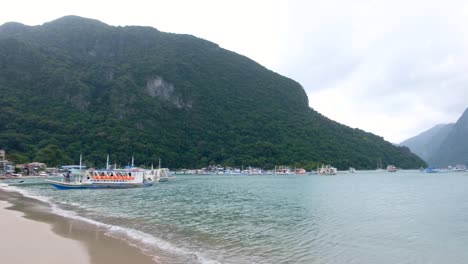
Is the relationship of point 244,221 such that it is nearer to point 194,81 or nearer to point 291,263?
point 291,263

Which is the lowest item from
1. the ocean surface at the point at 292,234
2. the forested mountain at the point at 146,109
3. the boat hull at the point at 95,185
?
the ocean surface at the point at 292,234

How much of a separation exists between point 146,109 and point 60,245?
451 feet

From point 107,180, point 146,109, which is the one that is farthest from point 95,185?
point 146,109

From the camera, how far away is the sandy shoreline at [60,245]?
467 inches

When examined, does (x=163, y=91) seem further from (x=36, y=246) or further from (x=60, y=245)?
(x=36, y=246)

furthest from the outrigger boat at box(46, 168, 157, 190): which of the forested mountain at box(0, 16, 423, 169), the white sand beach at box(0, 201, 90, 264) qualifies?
the forested mountain at box(0, 16, 423, 169)

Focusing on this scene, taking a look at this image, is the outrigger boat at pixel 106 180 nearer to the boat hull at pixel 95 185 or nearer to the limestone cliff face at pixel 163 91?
the boat hull at pixel 95 185

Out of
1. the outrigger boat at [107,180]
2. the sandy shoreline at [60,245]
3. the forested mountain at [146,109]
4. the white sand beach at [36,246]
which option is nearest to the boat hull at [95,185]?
the outrigger boat at [107,180]

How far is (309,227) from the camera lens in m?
19.7

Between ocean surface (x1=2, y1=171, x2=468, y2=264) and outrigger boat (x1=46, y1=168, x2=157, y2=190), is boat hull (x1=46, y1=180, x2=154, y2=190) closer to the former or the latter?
outrigger boat (x1=46, y1=168, x2=157, y2=190)

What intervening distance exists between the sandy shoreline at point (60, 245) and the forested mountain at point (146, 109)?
279ft

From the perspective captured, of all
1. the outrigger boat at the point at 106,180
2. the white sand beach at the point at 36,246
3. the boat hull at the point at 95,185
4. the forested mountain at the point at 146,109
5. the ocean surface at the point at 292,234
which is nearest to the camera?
the white sand beach at the point at 36,246

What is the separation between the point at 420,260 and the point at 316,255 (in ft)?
11.9

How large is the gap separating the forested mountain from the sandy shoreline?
279ft
